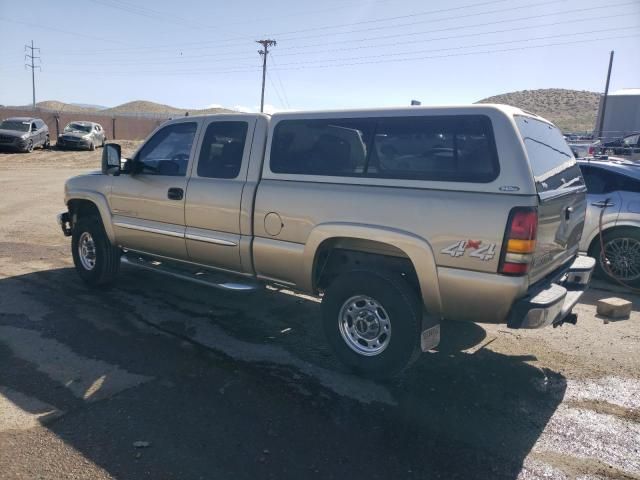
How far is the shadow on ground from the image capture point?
3041 mm

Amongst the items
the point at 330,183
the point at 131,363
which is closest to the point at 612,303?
the point at 330,183

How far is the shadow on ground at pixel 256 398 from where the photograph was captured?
9.98 ft

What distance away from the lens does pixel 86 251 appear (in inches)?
249

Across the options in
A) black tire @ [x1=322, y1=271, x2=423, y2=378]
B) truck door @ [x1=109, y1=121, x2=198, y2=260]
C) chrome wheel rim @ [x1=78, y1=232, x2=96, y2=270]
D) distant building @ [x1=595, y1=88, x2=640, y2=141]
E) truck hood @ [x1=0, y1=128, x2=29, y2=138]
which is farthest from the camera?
distant building @ [x1=595, y1=88, x2=640, y2=141]

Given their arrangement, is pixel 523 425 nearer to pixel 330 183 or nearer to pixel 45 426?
pixel 330 183

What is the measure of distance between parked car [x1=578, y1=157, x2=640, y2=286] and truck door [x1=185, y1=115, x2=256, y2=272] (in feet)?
16.0

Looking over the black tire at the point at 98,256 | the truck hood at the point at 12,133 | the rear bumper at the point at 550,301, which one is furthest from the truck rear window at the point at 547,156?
the truck hood at the point at 12,133

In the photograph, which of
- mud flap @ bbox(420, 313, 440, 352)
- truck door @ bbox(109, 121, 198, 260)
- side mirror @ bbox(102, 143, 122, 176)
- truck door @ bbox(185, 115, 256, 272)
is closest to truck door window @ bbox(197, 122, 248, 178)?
truck door @ bbox(185, 115, 256, 272)

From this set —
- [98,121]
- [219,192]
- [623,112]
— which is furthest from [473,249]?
[98,121]

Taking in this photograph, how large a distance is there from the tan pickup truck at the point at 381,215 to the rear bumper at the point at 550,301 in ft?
0.05

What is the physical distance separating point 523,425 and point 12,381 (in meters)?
3.75

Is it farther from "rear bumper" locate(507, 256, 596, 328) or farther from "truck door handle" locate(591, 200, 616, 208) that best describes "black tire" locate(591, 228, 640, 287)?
"rear bumper" locate(507, 256, 596, 328)

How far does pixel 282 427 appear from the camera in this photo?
11.1 ft

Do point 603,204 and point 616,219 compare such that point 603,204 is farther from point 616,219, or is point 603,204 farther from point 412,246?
point 412,246
